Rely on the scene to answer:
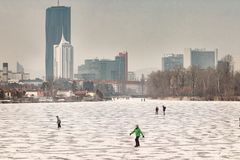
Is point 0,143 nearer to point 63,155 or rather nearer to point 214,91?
point 63,155

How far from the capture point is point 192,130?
45.8 m

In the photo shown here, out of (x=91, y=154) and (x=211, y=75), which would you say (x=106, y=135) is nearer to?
(x=91, y=154)

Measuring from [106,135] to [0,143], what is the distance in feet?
29.2

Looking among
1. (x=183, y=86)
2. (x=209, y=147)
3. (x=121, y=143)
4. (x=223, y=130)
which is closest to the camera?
(x=209, y=147)

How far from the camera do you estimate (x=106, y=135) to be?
41.7m

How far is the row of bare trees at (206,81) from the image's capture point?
6309 inches

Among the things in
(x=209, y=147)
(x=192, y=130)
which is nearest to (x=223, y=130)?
(x=192, y=130)

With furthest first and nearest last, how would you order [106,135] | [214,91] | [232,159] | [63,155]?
[214,91]
[106,135]
[63,155]
[232,159]

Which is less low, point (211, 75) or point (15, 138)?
point (211, 75)

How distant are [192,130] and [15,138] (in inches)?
592

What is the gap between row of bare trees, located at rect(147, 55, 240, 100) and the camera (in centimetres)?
16025

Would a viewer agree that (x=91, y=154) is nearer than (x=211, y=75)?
Yes

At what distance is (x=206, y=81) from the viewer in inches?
6919

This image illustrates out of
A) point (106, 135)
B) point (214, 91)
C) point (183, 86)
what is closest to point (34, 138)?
point (106, 135)
